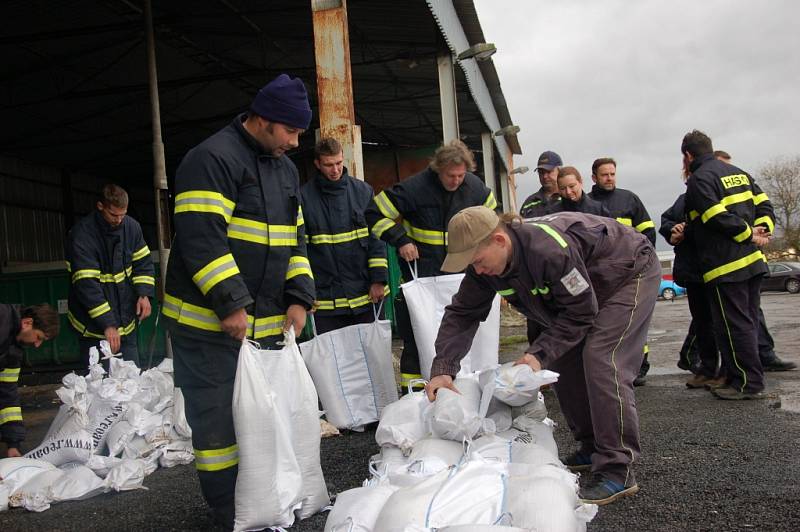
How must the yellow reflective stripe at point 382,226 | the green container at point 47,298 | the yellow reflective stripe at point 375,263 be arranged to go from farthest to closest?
the green container at point 47,298 → the yellow reflective stripe at point 375,263 → the yellow reflective stripe at point 382,226

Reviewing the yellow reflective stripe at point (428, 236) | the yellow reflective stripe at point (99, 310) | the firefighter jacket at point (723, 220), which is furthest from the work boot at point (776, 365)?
the yellow reflective stripe at point (99, 310)

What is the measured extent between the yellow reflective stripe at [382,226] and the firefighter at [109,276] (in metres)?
1.94

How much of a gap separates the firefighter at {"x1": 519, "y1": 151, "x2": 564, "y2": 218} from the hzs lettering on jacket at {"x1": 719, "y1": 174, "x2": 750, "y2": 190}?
4.52ft

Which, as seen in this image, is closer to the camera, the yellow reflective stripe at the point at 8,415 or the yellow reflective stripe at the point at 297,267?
the yellow reflective stripe at the point at 297,267

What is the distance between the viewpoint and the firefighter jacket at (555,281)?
278 centimetres

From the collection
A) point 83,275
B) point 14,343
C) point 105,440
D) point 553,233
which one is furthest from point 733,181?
point 14,343

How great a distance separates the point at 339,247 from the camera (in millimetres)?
4609

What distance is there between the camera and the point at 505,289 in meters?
3.06

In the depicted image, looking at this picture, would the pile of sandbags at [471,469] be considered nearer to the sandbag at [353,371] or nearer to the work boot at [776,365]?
the sandbag at [353,371]

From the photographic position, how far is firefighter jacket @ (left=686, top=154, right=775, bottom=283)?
15.9 ft

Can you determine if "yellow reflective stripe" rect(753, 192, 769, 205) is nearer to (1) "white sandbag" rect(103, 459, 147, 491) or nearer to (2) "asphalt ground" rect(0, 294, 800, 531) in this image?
(2) "asphalt ground" rect(0, 294, 800, 531)

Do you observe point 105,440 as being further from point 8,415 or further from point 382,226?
point 382,226

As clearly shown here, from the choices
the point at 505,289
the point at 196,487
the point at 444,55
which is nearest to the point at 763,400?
the point at 505,289

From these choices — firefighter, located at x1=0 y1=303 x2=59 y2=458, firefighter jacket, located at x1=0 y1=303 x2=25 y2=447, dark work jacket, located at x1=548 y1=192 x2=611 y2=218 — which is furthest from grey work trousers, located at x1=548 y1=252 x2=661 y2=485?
firefighter jacket, located at x1=0 y1=303 x2=25 y2=447
